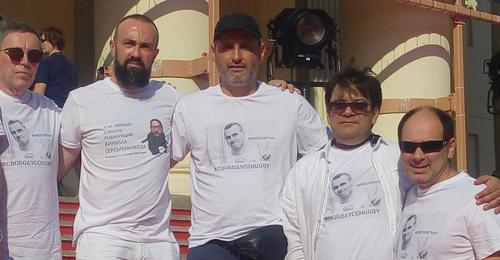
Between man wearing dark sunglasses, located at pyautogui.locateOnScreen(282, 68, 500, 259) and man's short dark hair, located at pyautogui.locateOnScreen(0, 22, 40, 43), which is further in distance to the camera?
man's short dark hair, located at pyautogui.locateOnScreen(0, 22, 40, 43)

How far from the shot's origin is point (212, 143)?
14.4 ft

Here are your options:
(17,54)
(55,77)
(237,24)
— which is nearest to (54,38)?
(55,77)

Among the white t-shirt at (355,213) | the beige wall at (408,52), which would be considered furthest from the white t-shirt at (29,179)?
the beige wall at (408,52)

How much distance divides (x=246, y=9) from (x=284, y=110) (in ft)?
31.1

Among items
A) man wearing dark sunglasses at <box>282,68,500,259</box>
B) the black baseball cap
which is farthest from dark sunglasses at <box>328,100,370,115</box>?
the black baseball cap

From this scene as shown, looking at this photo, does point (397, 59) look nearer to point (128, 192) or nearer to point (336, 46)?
point (336, 46)

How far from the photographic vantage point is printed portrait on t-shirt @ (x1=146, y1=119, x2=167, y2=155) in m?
4.45

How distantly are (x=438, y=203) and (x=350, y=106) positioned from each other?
1.85ft

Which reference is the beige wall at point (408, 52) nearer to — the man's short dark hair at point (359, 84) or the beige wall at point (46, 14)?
the beige wall at point (46, 14)

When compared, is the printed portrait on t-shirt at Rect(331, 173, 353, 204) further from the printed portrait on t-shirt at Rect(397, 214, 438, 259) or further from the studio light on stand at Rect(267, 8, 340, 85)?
the studio light on stand at Rect(267, 8, 340, 85)

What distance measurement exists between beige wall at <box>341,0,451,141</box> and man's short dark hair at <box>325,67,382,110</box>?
7648mm

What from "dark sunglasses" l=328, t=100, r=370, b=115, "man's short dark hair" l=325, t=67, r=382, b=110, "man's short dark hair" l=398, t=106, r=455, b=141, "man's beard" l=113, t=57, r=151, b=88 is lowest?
"man's short dark hair" l=398, t=106, r=455, b=141

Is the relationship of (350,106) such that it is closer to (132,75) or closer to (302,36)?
(132,75)

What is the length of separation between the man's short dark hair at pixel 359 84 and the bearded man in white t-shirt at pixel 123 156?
83cm
